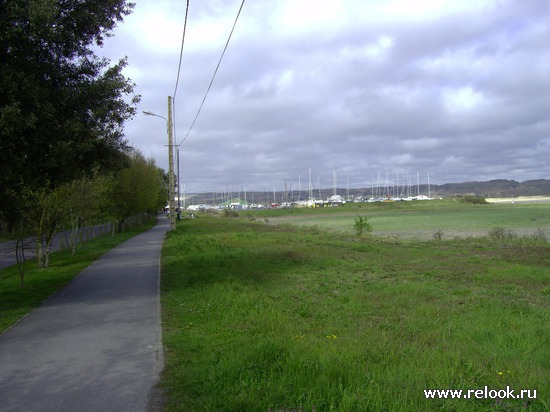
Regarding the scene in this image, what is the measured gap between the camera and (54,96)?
1038 centimetres

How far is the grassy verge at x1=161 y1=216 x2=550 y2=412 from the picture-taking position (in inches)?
187

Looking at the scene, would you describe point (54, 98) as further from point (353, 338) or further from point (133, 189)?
point (133, 189)

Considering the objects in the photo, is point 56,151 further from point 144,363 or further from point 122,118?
point 144,363

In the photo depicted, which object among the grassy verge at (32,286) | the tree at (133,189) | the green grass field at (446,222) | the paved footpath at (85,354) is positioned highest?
the tree at (133,189)

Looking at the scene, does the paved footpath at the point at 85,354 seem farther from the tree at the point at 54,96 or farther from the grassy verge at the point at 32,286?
the tree at the point at 54,96

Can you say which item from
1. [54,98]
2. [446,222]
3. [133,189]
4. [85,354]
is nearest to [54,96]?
[54,98]

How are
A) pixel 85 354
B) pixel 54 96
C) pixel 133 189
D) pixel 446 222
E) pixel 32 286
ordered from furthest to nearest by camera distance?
pixel 446 222
pixel 133 189
pixel 32 286
pixel 54 96
pixel 85 354

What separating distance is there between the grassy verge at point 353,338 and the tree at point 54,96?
3.77 metres

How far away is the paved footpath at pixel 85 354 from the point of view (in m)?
5.14

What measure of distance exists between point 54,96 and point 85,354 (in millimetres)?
5924

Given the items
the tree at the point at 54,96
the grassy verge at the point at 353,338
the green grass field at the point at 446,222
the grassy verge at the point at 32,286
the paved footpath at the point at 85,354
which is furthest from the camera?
the green grass field at the point at 446,222

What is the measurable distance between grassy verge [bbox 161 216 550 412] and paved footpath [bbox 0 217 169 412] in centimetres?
35

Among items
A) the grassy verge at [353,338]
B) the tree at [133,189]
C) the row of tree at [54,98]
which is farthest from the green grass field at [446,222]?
the row of tree at [54,98]

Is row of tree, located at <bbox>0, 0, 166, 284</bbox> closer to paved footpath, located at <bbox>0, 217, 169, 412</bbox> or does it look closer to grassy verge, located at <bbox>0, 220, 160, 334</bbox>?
grassy verge, located at <bbox>0, 220, 160, 334</bbox>
